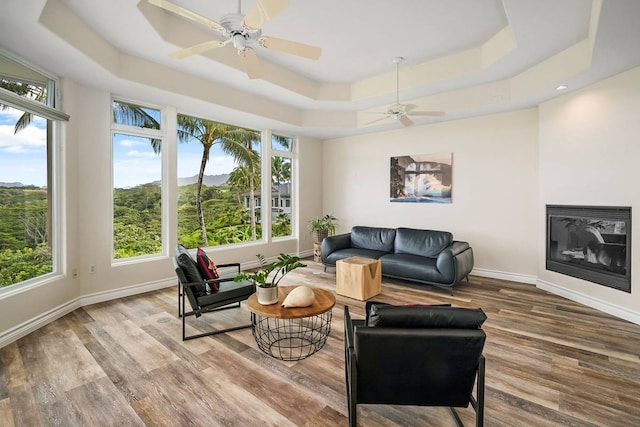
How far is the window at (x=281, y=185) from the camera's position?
656 centimetres

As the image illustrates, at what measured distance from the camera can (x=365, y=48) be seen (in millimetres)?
4090

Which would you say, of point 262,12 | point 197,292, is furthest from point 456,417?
point 262,12

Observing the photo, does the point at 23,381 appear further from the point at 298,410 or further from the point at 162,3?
the point at 162,3

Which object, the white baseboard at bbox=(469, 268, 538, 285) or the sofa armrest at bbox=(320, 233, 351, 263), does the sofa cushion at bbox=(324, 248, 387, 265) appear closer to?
the sofa armrest at bbox=(320, 233, 351, 263)

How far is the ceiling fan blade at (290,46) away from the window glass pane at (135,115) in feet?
9.74

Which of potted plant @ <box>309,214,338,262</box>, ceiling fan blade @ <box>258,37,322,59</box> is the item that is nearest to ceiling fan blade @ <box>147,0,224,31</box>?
ceiling fan blade @ <box>258,37,322,59</box>

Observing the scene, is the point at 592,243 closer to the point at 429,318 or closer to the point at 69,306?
the point at 429,318

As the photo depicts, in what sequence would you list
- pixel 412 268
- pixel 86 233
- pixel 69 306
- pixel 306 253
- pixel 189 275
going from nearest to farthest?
pixel 189 275 → pixel 69 306 → pixel 86 233 → pixel 412 268 → pixel 306 253

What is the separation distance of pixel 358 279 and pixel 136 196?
3.51 metres

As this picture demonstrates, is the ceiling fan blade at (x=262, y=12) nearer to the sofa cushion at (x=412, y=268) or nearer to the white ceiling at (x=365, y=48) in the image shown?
the white ceiling at (x=365, y=48)

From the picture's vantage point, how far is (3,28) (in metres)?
2.65

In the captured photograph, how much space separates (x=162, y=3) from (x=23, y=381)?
298 centimetres

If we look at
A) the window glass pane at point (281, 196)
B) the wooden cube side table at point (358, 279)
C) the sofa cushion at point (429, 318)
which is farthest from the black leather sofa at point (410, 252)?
the sofa cushion at point (429, 318)

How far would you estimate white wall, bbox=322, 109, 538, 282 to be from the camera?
4.91m
